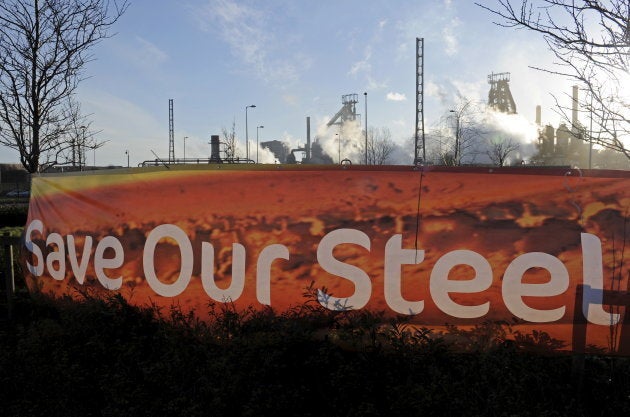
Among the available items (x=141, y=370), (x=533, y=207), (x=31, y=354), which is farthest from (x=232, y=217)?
(x=533, y=207)

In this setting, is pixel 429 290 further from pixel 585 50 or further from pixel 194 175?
pixel 585 50

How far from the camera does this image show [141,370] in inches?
152

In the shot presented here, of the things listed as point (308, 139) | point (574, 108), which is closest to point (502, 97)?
point (308, 139)

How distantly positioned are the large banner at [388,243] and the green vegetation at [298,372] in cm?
18

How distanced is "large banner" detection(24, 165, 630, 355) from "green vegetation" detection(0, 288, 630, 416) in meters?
0.18

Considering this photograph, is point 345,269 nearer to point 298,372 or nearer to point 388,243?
point 388,243

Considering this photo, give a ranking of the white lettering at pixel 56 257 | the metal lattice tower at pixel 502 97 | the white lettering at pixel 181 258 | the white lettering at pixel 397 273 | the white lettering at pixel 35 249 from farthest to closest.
Result: 1. the metal lattice tower at pixel 502 97
2. the white lettering at pixel 35 249
3. the white lettering at pixel 56 257
4. the white lettering at pixel 181 258
5. the white lettering at pixel 397 273

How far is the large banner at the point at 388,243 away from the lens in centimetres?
375

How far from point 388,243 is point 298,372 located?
116 centimetres

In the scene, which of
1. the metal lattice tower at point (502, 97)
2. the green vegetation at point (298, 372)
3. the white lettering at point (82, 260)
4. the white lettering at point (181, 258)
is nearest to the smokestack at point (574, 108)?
the green vegetation at point (298, 372)

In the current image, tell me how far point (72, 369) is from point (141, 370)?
19.1 inches

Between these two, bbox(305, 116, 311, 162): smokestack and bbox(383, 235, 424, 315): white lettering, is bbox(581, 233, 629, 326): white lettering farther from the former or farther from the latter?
bbox(305, 116, 311, 162): smokestack

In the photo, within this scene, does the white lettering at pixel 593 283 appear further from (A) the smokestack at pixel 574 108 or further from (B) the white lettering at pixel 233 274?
(B) the white lettering at pixel 233 274

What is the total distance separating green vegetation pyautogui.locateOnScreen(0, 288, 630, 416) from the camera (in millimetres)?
3252
